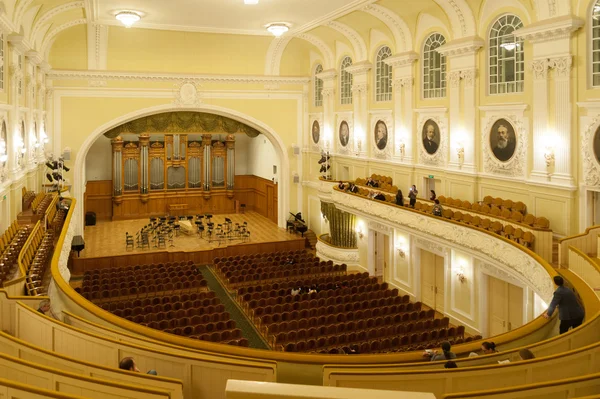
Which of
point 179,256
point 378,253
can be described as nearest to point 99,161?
point 179,256

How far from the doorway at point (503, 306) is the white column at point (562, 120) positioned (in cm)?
310

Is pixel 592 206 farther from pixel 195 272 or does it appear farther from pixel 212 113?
pixel 212 113

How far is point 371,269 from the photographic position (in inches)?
834

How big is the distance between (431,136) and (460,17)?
388 centimetres

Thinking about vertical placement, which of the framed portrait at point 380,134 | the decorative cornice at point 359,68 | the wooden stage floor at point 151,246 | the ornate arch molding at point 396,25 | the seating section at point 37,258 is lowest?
the wooden stage floor at point 151,246

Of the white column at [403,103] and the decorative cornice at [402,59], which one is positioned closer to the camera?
the decorative cornice at [402,59]

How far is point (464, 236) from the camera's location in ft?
46.1

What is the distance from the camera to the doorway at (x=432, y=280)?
57.6ft

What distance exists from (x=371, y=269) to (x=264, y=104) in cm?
993

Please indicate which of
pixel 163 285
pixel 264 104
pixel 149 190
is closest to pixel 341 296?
pixel 163 285

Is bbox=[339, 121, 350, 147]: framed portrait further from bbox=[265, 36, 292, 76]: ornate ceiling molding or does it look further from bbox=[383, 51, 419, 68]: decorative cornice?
bbox=[265, 36, 292, 76]: ornate ceiling molding

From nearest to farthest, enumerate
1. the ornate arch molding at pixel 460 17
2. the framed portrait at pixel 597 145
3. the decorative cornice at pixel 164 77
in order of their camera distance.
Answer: the framed portrait at pixel 597 145, the ornate arch molding at pixel 460 17, the decorative cornice at pixel 164 77

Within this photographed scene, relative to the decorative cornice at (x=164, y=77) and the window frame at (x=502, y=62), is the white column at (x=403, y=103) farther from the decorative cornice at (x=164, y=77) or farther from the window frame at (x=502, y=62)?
the decorative cornice at (x=164, y=77)

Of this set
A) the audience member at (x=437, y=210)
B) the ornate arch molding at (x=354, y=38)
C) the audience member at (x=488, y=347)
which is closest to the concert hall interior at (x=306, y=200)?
Result: the audience member at (x=488, y=347)
